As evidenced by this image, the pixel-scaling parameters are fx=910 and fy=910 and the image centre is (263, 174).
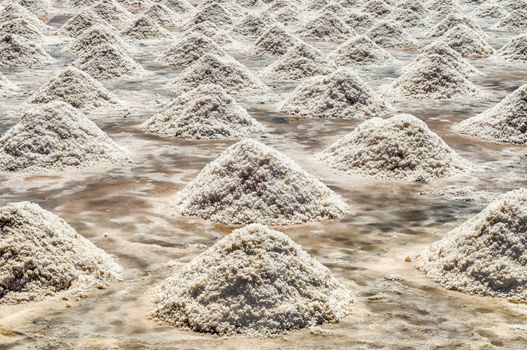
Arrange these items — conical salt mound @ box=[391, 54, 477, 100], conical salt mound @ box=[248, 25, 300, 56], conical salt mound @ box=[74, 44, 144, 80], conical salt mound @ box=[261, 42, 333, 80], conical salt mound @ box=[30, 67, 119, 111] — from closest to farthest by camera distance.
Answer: conical salt mound @ box=[30, 67, 119, 111]
conical salt mound @ box=[391, 54, 477, 100]
conical salt mound @ box=[74, 44, 144, 80]
conical salt mound @ box=[261, 42, 333, 80]
conical salt mound @ box=[248, 25, 300, 56]

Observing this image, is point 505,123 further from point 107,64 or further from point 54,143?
point 107,64

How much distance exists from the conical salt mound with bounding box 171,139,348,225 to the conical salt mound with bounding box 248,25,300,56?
32.4ft

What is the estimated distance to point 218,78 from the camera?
13.6 m

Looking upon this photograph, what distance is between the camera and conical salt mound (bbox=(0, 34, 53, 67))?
15938 millimetres

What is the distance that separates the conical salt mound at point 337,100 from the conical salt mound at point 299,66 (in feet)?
7.63

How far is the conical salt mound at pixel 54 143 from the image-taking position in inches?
351

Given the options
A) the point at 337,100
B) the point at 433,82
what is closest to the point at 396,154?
the point at 337,100

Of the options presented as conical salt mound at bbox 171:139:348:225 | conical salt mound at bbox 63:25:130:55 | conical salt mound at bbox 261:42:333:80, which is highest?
conical salt mound at bbox 63:25:130:55

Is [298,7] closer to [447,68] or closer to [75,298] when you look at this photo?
[447,68]

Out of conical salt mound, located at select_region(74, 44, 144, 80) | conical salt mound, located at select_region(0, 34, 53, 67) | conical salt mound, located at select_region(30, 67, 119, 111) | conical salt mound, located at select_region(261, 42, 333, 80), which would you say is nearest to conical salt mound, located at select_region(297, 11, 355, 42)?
conical salt mound, located at select_region(261, 42, 333, 80)

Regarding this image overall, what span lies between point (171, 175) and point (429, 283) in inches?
141

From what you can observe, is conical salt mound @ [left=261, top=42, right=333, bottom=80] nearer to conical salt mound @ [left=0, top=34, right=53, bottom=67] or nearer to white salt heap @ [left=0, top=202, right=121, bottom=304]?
conical salt mound @ [left=0, top=34, right=53, bottom=67]

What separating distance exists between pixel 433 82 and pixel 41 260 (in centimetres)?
894

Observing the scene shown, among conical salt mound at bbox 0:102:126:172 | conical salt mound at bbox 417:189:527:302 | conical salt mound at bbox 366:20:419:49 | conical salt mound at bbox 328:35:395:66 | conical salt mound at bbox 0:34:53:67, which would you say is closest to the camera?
conical salt mound at bbox 417:189:527:302
